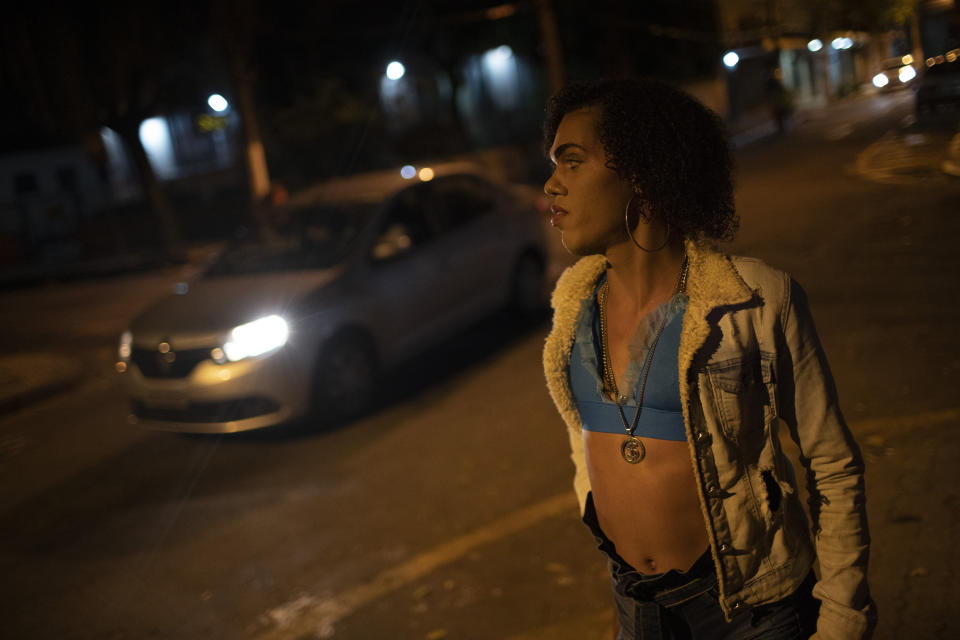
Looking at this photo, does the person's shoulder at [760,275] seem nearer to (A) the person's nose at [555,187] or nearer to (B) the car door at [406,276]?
(A) the person's nose at [555,187]

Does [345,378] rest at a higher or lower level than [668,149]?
lower

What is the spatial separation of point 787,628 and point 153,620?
3367mm

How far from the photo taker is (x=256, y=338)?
6477 millimetres

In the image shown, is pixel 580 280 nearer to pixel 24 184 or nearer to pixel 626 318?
pixel 626 318

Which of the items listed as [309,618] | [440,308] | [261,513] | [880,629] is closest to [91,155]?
[440,308]

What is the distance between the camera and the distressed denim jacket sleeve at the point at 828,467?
1.84m

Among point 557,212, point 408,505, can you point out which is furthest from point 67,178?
point 557,212

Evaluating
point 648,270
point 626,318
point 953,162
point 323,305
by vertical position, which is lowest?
point 953,162

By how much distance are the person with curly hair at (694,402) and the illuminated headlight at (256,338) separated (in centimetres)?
464

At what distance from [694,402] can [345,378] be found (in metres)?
5.25

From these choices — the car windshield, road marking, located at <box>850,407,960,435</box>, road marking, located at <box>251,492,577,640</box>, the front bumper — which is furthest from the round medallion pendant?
the car windshield

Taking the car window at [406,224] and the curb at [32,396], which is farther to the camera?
the curb at [32,396]

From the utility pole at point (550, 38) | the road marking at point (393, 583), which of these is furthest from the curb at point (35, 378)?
the utility pole at point (550, 38)

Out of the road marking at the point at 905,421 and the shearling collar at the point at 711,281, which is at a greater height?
the shearling collar at the point at 711,281
